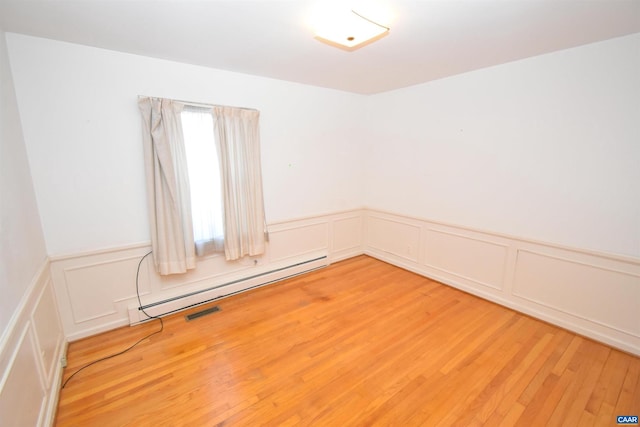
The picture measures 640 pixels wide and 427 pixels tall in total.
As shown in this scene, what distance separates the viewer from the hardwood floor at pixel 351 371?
5.70 feet

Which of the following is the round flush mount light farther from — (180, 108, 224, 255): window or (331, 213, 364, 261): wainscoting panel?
(331, 213, 364, 261): wainscoting panel

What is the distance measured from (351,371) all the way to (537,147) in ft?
8.74

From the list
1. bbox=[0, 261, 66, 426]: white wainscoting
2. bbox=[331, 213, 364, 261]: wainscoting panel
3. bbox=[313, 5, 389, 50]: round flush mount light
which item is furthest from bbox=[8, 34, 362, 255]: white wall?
bbox=[331, 213, 364, 261]: wainscoting panel

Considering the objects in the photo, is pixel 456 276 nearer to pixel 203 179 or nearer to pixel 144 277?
pixel 203 179

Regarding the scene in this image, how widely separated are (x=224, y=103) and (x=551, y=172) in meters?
3.34

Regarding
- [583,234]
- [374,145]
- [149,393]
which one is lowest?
[149,393]

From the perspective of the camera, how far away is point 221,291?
123 inches

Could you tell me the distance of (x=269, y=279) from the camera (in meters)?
3.52

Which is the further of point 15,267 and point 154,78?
point 154,78

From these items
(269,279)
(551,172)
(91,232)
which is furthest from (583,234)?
(91,232)

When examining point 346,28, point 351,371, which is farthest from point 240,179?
point 351,371

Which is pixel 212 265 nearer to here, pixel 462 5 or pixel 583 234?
pixel 462 5

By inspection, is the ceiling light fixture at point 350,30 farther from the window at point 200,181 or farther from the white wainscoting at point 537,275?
the white wainscoting at point 537,275

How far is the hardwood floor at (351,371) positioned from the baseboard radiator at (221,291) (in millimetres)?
139
